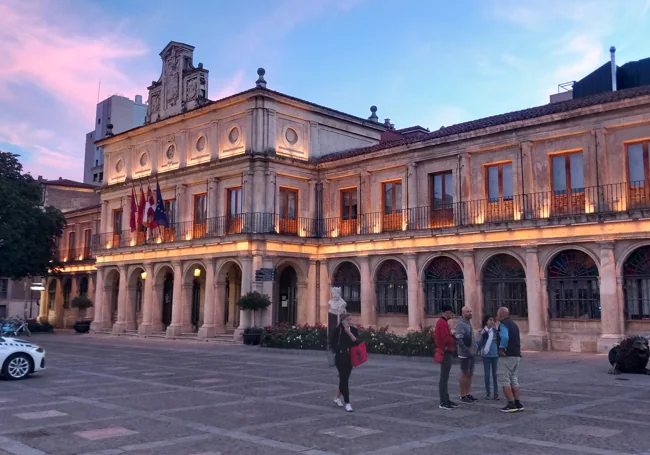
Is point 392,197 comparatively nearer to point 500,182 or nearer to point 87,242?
point 500,182

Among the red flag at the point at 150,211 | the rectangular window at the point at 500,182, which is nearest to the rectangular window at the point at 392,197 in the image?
the rectangular window at the point at 500,182

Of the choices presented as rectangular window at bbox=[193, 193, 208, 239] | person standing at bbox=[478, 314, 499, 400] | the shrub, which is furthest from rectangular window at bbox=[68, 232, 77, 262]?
person standing at bbox=[478, 314, 499, 400]

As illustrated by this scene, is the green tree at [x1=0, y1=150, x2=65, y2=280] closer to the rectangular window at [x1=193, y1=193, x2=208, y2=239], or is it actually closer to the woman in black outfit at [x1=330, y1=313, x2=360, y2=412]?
the rectangular window at [x1=193, y1=193, x2=208, y2=239]

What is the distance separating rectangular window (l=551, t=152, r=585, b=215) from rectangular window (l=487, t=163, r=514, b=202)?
183 cm

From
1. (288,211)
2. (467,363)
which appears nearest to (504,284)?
(288,211)

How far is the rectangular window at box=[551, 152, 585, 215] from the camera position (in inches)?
913

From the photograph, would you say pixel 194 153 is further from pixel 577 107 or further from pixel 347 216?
pixel 577 107

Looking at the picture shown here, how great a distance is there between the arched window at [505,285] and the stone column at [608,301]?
3226 millimetres

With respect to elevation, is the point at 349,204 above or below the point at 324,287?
above

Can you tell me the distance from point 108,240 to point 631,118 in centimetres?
2964

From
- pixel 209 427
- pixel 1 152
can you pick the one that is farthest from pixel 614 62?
pixel 1 152

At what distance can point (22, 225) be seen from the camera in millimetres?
37906

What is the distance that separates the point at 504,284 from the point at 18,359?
57.8ft

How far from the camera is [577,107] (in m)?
22.9
